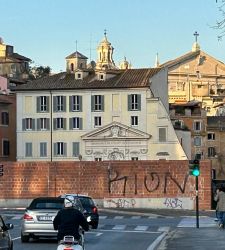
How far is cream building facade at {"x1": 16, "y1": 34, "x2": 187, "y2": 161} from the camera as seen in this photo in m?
105

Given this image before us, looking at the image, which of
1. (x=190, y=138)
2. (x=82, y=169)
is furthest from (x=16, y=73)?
(x=82, y=169)

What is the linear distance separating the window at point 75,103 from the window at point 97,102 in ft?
4.90

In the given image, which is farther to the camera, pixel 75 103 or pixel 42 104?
pixel 42 104

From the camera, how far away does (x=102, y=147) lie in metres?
106

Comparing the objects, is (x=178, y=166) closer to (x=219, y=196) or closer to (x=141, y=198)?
Answer: (x=141, y=198)

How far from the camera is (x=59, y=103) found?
108 metres

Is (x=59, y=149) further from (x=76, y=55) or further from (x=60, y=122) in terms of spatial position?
(x=76, y=55)

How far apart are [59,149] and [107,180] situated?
38.6 metres

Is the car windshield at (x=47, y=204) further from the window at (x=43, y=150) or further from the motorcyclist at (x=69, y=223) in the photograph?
the window at (x=43, y=150)

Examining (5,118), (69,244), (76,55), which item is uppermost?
(76,55)

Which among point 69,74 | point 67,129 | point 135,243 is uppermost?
point 69,74

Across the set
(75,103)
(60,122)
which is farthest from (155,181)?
(75,103)

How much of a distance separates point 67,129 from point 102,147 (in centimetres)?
455

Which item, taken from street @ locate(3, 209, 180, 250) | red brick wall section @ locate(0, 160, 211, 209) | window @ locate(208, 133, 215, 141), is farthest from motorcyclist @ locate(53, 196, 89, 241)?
window @ locate(208, 133, 215, 141)
